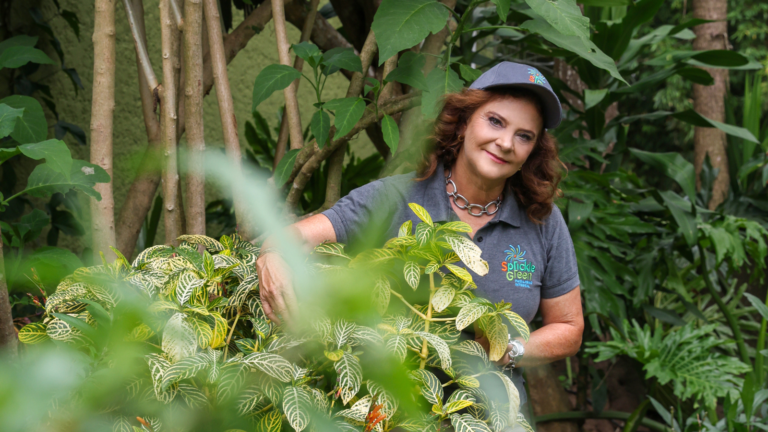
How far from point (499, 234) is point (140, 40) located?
955 millimetres

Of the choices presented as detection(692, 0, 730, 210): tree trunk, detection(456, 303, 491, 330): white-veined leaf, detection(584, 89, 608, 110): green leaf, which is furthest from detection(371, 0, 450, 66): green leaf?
detection(692, 0, 730, 210): tree trunk

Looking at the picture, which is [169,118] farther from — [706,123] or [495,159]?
[706,123]

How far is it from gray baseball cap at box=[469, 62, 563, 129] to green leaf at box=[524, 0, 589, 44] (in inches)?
5.2

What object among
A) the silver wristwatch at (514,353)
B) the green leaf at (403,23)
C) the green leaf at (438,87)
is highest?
the green leaf at (403,23)

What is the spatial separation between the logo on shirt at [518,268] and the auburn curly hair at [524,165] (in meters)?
0.09

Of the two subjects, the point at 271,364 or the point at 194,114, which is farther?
the point at 194,114

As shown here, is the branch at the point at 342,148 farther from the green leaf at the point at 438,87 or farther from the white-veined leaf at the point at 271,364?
the white-veined leaf at the point at 271,364

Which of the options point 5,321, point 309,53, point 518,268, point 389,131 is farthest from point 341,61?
point 5,321

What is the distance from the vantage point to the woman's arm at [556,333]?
114 centimetres

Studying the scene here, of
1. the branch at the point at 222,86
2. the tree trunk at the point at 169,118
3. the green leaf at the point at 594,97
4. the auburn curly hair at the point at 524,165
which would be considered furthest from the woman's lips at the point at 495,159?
the green leaf at the point at 594,97

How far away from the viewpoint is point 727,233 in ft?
6.92

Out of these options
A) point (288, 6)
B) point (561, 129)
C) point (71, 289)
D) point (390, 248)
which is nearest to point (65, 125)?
point (288, 6)

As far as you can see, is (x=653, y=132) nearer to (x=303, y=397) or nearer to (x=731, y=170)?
(x=731, y=170)

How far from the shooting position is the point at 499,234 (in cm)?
124
